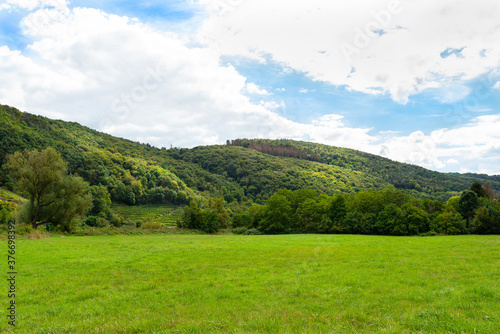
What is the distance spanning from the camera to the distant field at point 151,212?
12472 centimetres

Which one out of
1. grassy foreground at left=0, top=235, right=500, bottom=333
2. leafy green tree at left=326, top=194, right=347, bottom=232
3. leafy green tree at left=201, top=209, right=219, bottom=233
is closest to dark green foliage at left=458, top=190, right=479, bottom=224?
leafy green tree at left=326, top=194, right=347, bottom=232

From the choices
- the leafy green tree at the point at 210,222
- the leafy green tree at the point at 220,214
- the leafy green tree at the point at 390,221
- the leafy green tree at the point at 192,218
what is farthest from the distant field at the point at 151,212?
the leafy green tree at the point at 390,221

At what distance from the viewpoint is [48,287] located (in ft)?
38.7

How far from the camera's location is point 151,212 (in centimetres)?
13625

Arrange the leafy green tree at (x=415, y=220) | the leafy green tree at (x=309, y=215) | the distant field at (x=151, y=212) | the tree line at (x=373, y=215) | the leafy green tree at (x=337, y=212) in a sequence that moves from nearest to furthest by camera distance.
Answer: the tree line at (x=373, y=215), the leafy green tree at (x=415, y=220), the leafy green tree at (x=337, y=212), the leafy green tree at (x=309, y=215), the distant field at (x=151, y=212)

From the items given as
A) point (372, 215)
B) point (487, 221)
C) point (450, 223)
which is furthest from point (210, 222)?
point (487, 221)

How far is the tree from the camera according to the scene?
46.8 metres

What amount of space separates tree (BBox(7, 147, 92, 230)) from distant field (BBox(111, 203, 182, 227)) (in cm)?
7045

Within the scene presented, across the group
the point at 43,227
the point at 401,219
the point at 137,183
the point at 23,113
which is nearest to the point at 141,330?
the point at 43,227

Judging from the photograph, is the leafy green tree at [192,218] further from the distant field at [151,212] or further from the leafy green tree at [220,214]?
the distant field at [151,212]

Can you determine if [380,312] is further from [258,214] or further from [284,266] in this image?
[258,214]

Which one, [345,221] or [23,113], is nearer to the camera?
[345,221]

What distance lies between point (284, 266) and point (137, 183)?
150 metres

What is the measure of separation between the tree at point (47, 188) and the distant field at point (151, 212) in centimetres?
7045
